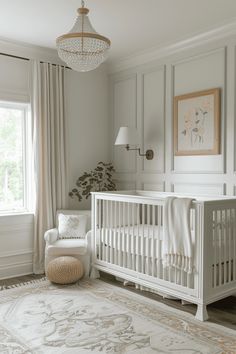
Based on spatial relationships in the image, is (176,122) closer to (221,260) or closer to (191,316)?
(221,260)

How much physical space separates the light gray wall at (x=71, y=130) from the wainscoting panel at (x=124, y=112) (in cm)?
18

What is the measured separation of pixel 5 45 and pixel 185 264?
3.08m

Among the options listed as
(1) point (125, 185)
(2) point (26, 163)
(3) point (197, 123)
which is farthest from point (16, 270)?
(3) point (197, 123)

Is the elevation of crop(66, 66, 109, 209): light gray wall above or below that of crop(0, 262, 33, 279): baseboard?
above

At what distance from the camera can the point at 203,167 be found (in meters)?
3.78

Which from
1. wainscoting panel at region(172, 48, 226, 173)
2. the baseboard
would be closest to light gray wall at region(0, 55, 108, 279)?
the baseboard

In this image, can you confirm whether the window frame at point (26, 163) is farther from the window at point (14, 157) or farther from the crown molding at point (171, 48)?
the crown molding at point (171, 48)

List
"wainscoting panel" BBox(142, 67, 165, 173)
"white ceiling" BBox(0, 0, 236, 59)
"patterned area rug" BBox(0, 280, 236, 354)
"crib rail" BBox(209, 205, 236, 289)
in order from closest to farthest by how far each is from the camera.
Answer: "patterned area rug" BBox(0, 280, 236, 354) → "crib rail" BBox(209, 205, 236, 289) → "white ceiling" BBox(0, 0, 236, 59) → "wainscoting panel" BBox(142, 67, 165, 173)

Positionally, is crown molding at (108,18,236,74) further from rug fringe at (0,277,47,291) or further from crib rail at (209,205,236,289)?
rug fringe at (0,277,47,291)

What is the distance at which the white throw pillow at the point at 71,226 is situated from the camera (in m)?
4.11

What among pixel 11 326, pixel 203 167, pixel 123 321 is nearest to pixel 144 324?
pixel 123 321

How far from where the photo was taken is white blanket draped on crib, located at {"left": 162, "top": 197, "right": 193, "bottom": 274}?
2.91 m

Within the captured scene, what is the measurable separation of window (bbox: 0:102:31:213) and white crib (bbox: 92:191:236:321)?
97 centimetres

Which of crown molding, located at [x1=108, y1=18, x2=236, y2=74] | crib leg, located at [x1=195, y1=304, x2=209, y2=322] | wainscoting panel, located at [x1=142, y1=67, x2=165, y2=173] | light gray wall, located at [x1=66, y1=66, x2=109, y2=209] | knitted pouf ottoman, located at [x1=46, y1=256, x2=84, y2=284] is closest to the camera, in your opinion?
crib leg, located at [x1=195, y1=304, x2=209, y2=322]
